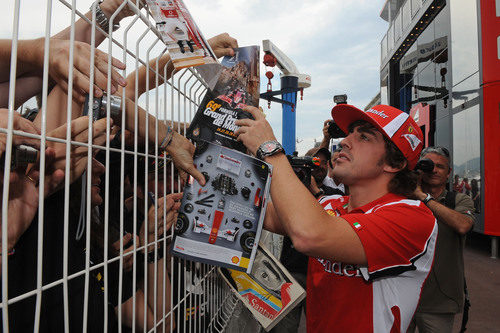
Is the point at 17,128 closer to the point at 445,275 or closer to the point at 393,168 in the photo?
the point at 393,168

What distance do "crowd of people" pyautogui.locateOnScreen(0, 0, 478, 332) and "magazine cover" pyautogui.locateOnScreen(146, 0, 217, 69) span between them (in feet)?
0.51

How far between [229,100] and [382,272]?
3.03 feet

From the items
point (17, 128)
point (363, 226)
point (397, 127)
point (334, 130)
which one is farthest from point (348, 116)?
point (17, 128)

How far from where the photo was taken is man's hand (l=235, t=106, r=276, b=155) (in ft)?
4.06

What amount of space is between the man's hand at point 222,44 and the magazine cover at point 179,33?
26 cm

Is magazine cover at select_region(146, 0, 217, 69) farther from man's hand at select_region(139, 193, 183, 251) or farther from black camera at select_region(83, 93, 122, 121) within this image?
man's hand at select_region(139, 193, 183, 251)

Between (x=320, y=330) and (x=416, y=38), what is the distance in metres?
13.1

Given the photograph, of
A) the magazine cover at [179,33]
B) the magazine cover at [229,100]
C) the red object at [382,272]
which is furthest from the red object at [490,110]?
the magazine cover at [179,33]

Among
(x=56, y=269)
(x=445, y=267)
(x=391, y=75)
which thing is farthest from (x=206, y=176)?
(x=391, y=75)

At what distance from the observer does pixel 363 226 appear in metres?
1.34

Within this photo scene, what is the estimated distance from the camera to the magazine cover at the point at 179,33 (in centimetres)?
96

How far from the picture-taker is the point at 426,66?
10.5 metres

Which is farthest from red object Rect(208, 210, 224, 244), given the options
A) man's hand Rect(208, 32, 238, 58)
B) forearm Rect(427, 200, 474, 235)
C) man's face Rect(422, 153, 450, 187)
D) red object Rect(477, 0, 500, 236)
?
red object Rect(477, 0, 500, 236)

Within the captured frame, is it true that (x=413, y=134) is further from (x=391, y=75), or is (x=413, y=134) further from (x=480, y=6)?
(x=391, y=75)
